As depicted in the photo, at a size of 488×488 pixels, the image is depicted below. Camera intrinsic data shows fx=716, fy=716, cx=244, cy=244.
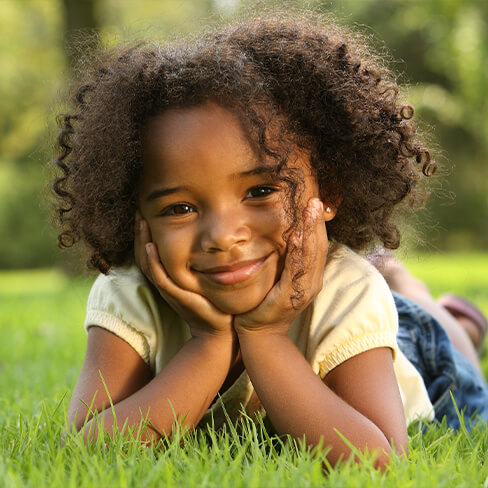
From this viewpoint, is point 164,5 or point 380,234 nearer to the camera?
point 380,234

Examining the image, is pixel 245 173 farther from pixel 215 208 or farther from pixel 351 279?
pixel 351 279

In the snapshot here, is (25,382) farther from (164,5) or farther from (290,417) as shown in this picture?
(164,5)

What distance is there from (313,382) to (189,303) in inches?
18.4

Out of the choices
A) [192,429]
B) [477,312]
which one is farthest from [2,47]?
[192,429]

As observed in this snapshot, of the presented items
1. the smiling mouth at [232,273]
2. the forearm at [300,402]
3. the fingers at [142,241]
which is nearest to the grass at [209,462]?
the forearm at [300,402]

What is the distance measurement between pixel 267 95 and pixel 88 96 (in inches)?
27.9

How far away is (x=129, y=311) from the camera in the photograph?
8.20ft

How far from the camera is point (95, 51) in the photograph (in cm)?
280

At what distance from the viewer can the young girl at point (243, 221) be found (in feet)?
7.19

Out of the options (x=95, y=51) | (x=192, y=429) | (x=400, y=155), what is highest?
(x=95, y=51)

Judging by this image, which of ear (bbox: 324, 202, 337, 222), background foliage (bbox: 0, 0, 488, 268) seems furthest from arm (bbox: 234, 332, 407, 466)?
background foliage (bbox: 0, 0, 488, 268)

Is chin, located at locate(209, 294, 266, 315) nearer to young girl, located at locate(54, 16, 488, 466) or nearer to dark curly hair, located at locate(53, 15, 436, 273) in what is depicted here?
young girl, located at locate(54, 16, 488, 466)

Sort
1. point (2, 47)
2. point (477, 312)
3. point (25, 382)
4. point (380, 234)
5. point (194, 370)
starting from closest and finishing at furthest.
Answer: point (194, 370) < point (380, 234) < point (25, 382) < point (477, 312) < point (2, 47)

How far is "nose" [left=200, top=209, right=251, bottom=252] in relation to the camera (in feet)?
7.09
